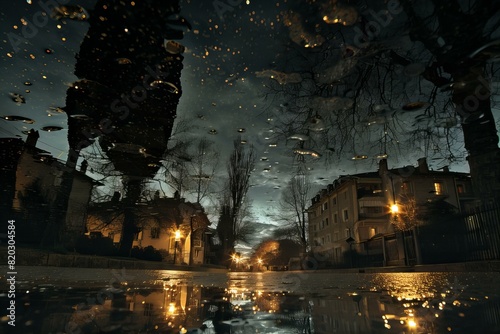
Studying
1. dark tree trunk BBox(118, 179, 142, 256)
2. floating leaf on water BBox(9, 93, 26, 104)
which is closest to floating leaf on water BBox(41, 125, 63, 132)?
floating leaf on water BBox(9, 93, 26, 104)

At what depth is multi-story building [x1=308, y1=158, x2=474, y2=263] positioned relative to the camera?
24.4m

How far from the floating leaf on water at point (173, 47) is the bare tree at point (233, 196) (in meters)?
14.5

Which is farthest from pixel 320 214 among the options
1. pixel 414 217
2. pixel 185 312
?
pixel 185 312

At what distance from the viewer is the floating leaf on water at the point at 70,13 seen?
390 centimetres

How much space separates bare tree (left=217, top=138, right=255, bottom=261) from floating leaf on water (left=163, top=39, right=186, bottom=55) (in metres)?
14.5

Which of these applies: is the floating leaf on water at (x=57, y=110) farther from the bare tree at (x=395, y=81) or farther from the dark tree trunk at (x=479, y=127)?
the dark tree trunk at (x=479, y=127)

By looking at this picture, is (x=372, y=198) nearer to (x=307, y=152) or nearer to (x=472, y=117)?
(x=472, y=117)

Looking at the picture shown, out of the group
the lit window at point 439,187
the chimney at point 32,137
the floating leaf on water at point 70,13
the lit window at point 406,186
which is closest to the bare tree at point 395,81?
the floating leaf on water at point 70,13

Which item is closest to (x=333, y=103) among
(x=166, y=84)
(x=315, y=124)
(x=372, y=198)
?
(x=315, y=124)

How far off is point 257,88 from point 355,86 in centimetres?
187

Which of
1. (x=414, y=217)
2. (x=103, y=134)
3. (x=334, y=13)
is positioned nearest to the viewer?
(x=334, y=13)

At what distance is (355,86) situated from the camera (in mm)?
5051

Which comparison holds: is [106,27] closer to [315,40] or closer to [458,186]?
[315,40]

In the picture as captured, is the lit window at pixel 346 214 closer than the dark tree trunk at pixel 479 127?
No
